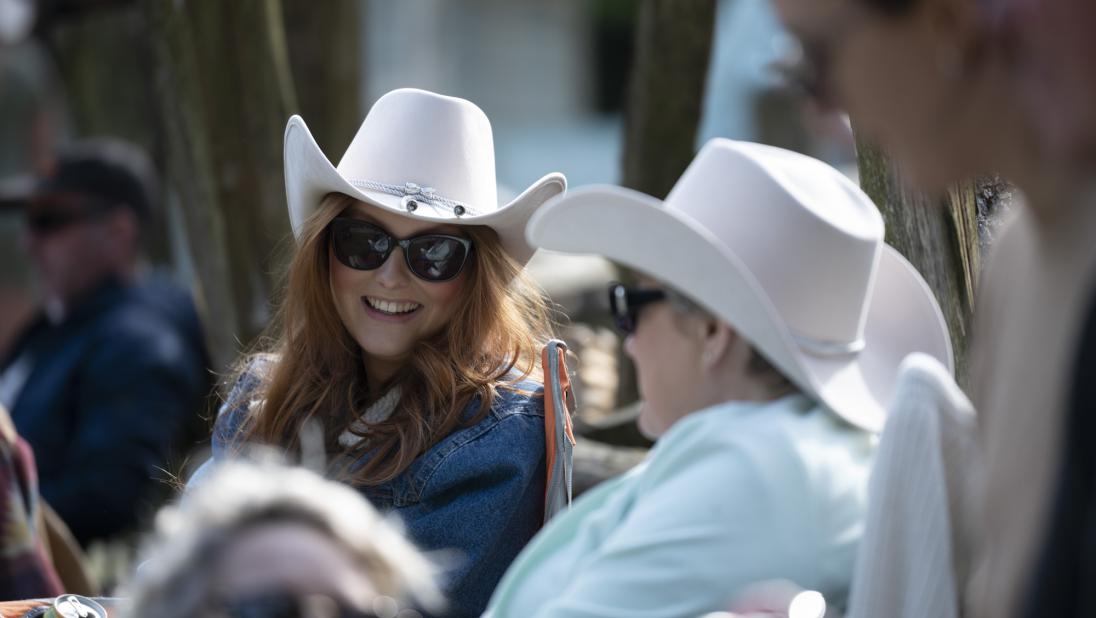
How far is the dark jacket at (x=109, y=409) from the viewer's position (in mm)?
4680

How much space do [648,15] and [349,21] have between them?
4.92 feet

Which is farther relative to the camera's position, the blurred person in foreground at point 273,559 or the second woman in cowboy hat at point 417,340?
the second woman in cowboy hat at point 417,340

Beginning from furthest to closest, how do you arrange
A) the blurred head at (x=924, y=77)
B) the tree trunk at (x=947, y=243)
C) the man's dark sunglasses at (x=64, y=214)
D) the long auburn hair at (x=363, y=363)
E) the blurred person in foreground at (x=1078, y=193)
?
the man's dark sunglasses at (x=64, y=214)
the long auburn hair at (x=363, y=363)
the tree trunk at (x=947, y=243)
the blurred head at (x=924, y=77)
the blurred person in foreground at (x=1078, y=193)

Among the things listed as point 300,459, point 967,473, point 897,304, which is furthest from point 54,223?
Answer: point 967,473

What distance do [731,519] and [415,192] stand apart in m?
1.40

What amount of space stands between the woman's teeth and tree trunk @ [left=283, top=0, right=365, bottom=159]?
2550 mm

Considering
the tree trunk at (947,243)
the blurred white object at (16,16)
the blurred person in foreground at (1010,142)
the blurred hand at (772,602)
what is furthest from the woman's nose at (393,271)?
the blurred white object at (16,16)

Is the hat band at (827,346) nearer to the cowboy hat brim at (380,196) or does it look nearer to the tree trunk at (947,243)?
the tree trunk at (947,243)

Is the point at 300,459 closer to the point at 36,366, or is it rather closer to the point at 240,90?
the point at 240,90

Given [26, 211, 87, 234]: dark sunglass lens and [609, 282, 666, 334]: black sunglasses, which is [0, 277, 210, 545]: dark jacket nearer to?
[26, 211, 87, 234]: dark sunglass lens

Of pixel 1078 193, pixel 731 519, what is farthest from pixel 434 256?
pixel 1078 193

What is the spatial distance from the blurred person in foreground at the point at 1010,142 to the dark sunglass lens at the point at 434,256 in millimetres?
1398

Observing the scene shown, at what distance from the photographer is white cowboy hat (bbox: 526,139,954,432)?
6.16 ft

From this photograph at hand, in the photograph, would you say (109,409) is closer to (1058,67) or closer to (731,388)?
(731,388)
